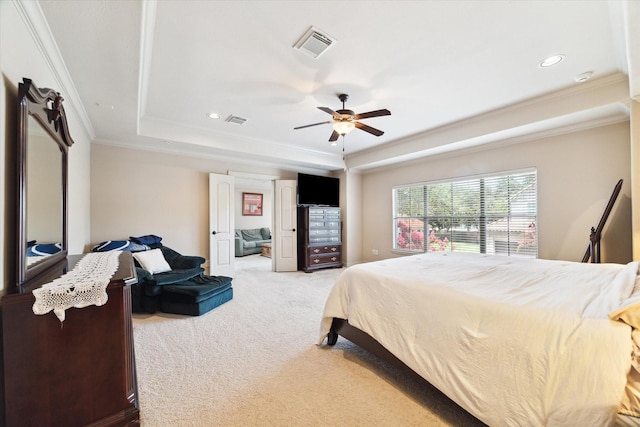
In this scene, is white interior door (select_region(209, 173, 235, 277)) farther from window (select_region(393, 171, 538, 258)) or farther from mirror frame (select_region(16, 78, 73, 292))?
window (select_region(393, 171, 538, 258))

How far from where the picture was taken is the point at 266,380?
1979 mm

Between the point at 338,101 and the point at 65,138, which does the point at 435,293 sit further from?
the point at 65,138

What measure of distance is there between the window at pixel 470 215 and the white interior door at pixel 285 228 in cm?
233

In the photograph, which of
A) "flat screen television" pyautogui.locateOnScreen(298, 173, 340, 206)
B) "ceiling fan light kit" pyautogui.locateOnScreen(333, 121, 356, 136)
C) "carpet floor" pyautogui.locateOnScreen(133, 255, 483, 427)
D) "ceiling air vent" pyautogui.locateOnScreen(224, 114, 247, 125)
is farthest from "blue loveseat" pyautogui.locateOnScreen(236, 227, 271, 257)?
"ceiling fan light kit" pyautogui.locateOnScreen(333, 121, 356, 136)

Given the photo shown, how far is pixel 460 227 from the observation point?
4.86 metres

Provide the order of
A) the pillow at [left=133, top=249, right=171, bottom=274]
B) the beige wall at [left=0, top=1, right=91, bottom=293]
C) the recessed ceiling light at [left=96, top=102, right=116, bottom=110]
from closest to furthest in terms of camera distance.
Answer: the beige wall at [left=0, top=1, right=91, bottom=293], the recessed ceiling light at [left=96, top=102, right=116, bottom=110], the pillow at [left=133, top=249, right=171, bottom=274]

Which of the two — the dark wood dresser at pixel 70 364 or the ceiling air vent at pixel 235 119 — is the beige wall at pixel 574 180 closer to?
the ceiling air vent at pixel 235 119

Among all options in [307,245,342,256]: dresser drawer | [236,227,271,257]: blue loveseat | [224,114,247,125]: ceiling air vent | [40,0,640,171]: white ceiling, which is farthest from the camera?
[236,227,271,257]: blue loveseat

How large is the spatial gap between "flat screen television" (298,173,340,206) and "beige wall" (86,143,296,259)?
1458 mm

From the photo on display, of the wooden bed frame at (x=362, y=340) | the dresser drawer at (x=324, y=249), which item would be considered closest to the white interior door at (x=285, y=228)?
the dresser drawer at (x=324, y=249)

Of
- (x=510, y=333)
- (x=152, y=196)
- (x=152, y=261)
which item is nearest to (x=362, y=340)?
(x=510, y=333)

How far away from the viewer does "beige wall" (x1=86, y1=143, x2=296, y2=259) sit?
163 inches

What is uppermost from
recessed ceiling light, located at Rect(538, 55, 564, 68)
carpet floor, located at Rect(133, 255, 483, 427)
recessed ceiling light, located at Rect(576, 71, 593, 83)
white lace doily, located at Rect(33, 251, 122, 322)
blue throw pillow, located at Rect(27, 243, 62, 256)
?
recessed ceiling light, located at Rect(538, 55, 564, 68)

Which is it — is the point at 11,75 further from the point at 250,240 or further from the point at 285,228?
the point at 250,240
